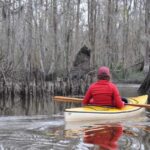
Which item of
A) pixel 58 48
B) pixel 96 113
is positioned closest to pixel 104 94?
pixel 96 113

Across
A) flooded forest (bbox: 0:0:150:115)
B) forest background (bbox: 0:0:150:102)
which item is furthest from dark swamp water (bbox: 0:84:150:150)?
forest background (bbox: 0:0:150:102)

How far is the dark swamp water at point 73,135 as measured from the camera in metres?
5.82

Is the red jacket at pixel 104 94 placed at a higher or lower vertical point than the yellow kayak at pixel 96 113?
higher

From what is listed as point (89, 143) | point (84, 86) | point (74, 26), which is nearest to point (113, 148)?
point (89, 143)

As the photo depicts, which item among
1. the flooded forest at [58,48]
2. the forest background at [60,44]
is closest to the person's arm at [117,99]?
the flooded forest at [58,48]

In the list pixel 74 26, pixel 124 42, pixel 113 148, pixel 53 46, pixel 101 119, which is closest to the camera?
pixel 113 148

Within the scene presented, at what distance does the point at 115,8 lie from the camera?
2255 centimetres

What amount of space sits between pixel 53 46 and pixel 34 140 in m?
13.5

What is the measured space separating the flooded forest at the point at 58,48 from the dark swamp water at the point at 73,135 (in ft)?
13.5

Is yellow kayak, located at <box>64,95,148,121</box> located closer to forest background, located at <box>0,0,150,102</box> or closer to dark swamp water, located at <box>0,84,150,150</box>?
dark swamp water, located at <box>0,84,150,150</box>

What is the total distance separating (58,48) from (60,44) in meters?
0.34

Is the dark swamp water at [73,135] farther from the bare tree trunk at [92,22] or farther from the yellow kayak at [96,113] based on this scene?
the bare tree trunk at [92,22]

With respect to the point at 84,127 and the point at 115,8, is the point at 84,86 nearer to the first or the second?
the point at 115,8

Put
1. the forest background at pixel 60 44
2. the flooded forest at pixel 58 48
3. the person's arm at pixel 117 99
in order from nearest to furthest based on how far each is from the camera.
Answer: the person's arm at pixel 117 99
the flooded forest at pixel 58 48
the forest background at pixel 60 44
